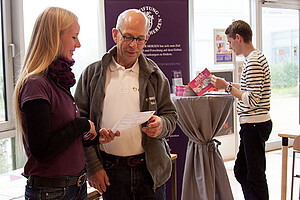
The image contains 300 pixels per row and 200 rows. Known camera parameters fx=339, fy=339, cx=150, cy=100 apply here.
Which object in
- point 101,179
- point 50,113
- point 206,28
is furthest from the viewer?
point 206,28

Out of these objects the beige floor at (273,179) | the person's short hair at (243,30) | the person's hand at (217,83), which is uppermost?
the person's short hair at (243,30)

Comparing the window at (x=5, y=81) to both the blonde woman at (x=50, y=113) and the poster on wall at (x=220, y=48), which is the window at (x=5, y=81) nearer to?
the blonde woman at (x=50, y=113)

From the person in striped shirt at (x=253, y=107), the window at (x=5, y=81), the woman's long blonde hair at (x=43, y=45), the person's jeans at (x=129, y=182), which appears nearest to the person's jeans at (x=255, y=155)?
the person in striped shirt at (x=253, y=107)

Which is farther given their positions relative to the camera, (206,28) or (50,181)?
(206,28)

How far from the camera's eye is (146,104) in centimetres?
179

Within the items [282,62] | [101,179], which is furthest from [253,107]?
[282,62]

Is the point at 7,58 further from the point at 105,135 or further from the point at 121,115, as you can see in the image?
the point at 105,135

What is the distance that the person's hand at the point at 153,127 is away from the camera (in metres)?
1.67

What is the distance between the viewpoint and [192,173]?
2891 mm

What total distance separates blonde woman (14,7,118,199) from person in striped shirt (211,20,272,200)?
178cm

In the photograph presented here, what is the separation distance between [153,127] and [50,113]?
1.78ft

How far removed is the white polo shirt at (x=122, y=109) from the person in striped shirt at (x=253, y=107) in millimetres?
1306

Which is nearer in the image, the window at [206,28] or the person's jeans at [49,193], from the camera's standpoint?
the person's jeans at [49,193]

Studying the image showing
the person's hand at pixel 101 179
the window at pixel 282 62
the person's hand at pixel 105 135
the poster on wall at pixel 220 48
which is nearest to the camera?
the person's hand at pixel 105 135
